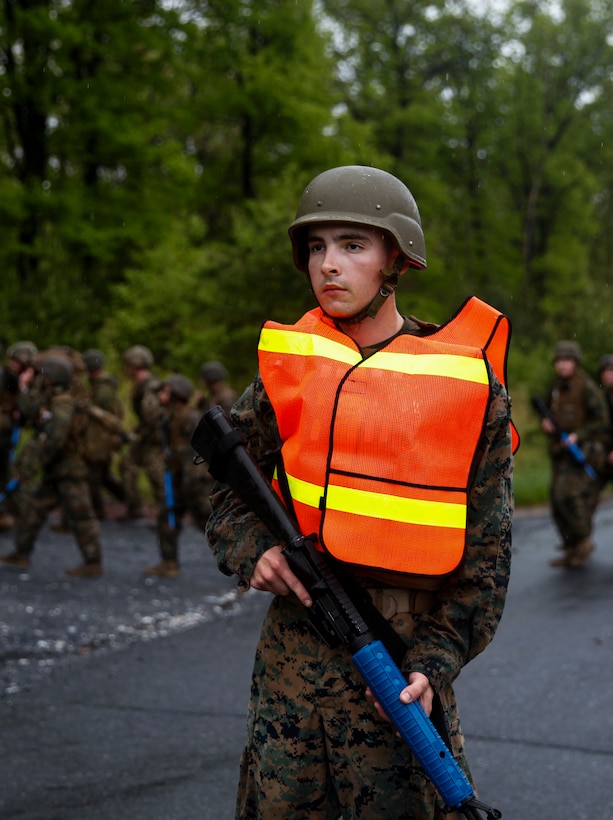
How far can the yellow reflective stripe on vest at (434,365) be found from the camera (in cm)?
261

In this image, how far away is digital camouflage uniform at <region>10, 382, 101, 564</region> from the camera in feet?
31.9

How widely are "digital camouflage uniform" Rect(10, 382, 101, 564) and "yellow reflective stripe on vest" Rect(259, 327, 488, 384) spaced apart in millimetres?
7258

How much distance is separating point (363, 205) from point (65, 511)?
25.0 ft

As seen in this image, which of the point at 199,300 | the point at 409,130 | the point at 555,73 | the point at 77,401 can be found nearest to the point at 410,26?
the point at 409,130

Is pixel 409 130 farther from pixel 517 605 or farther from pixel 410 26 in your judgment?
pixel 517 605

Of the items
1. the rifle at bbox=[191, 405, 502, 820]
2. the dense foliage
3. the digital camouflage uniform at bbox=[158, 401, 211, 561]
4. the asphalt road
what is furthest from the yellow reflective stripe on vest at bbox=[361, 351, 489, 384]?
the dense foliage

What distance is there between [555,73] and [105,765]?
34.5m

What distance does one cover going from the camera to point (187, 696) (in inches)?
247

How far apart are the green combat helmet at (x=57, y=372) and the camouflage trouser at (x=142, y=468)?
4.32 feet

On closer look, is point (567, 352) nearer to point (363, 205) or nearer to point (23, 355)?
point (23, 355)

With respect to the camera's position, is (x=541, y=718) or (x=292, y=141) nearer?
(x=541, y=718)

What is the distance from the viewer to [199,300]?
63.2 feet

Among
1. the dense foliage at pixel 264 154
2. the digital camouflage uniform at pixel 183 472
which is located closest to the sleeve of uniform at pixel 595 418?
the digital camouflage uniform at pixel 183 472

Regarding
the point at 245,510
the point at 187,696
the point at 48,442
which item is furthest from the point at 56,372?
the point at 245,510
